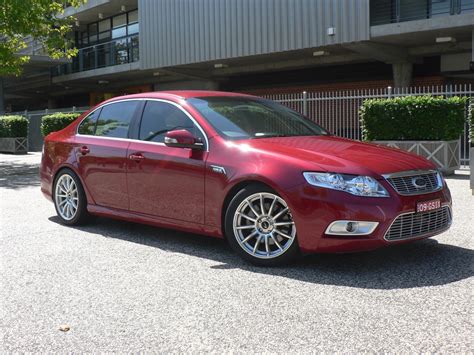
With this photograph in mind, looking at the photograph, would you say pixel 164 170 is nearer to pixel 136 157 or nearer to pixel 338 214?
pixel 136 157

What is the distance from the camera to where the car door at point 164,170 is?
196 inches

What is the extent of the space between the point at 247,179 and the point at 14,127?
72.0ft

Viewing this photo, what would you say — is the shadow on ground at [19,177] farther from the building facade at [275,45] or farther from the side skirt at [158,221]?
the building facade at [275,45]

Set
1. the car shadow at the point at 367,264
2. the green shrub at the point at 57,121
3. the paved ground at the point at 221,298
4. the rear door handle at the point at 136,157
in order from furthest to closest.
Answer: the green shrub at the point at 57,121 < the rear door handle at the point at 136,157 < the car shadow at the point at 367,264 < the paved ground at the point at 221,298

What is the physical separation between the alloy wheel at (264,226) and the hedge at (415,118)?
811 cm

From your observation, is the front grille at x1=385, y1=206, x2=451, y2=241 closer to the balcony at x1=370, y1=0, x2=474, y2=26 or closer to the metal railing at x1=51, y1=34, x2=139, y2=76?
the balcony at x1=370, y1=0, x2=474, y2=26

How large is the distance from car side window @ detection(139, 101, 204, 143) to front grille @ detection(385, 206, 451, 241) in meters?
2.00

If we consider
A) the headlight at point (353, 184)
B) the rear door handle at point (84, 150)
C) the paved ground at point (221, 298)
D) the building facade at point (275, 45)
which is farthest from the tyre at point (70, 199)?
the building facade at point (275, 45)

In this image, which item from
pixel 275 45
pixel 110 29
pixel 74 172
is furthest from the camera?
pixel 110 29

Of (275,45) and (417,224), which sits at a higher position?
(275,45)

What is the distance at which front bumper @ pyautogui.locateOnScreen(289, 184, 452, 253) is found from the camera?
4152 millimetres

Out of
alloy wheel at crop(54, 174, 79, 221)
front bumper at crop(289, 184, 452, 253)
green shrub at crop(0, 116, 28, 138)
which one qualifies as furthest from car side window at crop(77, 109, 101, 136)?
green shrub at crop(0, 116, 28, 138)

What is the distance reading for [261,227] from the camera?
14.9ft

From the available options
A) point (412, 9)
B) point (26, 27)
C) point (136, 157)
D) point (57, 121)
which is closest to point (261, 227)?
point (136, 157)
